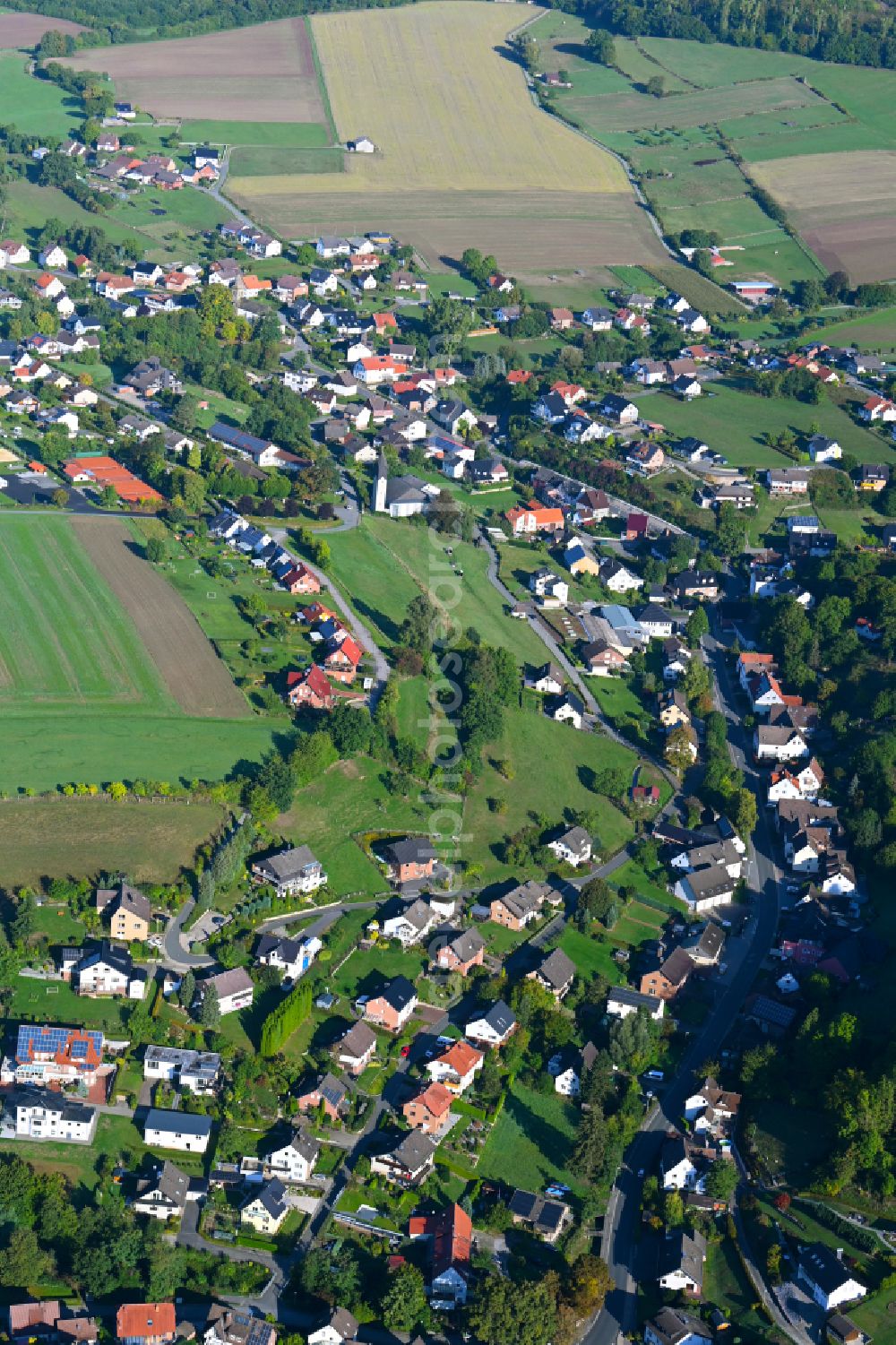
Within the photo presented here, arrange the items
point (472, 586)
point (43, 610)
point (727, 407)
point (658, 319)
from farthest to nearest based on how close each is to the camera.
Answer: point (658, 319)
point (727, 407)
point (472, 586)
point (43, 610)

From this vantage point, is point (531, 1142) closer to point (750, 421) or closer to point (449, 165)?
point (750, 421)

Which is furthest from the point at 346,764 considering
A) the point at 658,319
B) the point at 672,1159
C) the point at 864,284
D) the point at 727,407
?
the point at 864,284

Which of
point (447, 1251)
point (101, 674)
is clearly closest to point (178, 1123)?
point (447, 1251)

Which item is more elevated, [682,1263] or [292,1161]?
[682,1263]

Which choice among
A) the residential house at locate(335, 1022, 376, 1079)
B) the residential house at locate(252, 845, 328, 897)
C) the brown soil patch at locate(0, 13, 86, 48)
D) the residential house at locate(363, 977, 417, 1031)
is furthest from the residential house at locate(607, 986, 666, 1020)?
the brown soil patch at locate(0, 13, 86, 48)

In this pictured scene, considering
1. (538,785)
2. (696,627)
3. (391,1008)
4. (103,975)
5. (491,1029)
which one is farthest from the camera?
(696,627)

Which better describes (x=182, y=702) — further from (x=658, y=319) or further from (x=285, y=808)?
(x=658, y=319)
